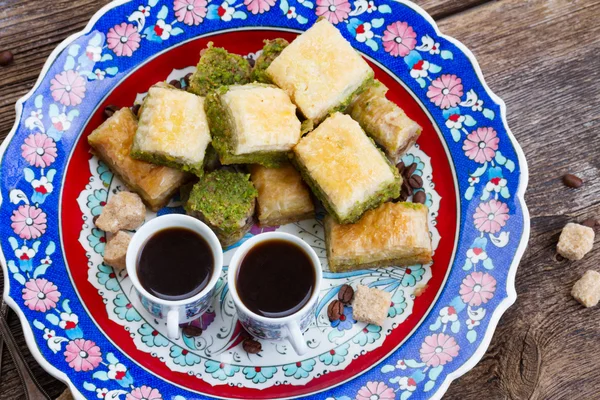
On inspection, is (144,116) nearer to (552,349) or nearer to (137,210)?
(137,210)

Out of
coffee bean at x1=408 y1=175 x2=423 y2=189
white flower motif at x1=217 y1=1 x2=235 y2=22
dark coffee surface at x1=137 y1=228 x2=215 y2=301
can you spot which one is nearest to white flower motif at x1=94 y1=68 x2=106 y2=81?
white flower motif at x1=217 y1=1 x2=235 y2=22

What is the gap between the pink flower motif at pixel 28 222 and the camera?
3621 millimetres

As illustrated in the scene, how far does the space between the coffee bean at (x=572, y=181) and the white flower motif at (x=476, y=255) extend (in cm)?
91

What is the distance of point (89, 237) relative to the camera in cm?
381

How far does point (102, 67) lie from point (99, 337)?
1.62 meters

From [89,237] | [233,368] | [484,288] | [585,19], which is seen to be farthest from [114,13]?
[585,19]

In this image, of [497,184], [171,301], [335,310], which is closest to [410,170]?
[497,184]

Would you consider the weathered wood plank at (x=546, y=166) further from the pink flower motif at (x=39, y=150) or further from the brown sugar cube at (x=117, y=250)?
the pink flower motif at (x=39, y=150)

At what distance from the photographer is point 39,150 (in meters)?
3.73

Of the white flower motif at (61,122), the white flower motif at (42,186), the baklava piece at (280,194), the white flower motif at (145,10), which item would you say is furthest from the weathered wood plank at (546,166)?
the white flower motif at (42,186)

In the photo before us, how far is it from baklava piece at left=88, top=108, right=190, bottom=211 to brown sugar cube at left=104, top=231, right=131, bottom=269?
11.2 inches

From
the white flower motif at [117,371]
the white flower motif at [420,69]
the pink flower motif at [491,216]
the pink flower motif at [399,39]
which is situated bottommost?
the pink flower motif at [491,216]

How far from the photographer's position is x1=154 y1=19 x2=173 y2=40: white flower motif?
3979 mm

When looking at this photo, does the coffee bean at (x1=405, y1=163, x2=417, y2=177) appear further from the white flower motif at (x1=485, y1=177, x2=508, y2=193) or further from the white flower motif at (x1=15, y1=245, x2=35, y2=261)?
the white flower motif at (x1=15, y1=245, x2=35, y2=261)
